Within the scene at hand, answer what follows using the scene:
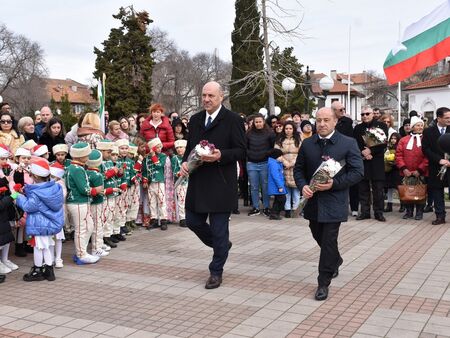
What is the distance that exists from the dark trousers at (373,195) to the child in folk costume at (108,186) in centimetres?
490

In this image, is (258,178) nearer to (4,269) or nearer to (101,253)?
(101,253)

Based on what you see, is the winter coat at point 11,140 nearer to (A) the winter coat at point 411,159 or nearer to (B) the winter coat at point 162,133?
(B) the winter coat at point 162,133

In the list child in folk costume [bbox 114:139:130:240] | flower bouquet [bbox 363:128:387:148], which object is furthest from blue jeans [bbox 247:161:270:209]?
child in folk costume [bbox 114:139:130:240]

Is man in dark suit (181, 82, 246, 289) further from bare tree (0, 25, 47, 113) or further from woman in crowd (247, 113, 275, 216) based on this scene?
bare tree (0, 25, 47, 113)

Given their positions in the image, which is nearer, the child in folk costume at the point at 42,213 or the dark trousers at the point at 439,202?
the child in folk costume at the point at 42,213

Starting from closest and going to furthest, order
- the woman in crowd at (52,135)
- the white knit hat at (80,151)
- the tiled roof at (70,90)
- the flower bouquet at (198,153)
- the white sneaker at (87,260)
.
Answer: the flower bouquet at (198,153) → the white knit hat at (80,151) → the white sneaker at (87,260) → the woman in crowd at (52,135) → the tiled roof at (70,90)

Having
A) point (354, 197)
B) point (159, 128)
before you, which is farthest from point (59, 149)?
point (354, 197)

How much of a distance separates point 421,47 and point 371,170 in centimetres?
401

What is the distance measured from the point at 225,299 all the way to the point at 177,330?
97 centimetres

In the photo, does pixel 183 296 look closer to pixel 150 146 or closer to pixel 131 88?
pixel 150 146

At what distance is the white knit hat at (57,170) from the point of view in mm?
7129

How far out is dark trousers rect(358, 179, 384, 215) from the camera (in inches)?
415

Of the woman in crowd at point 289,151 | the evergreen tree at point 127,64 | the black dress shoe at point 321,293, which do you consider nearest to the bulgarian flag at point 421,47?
the black dress shoe at point 321,293

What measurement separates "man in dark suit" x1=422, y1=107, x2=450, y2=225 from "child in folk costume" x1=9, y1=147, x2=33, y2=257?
7015mm
